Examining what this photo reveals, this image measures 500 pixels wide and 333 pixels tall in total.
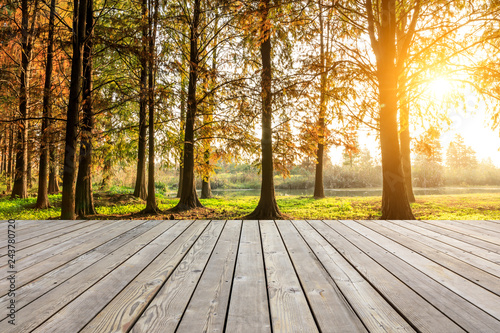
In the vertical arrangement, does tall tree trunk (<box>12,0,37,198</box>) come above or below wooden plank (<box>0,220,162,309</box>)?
above

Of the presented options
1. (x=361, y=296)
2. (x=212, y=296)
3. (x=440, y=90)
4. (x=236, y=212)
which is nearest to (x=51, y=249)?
(x=212, y=296)

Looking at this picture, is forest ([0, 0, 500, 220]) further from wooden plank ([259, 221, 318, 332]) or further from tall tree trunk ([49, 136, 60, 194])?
wooden plank ([259, 221, 318, 332])

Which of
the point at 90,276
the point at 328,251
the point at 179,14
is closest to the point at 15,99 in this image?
the point at 179,14

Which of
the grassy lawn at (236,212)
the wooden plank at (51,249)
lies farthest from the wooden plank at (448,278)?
the grassy lawn at (236,212)

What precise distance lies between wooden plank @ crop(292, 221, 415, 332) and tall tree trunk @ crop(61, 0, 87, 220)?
19.3ft

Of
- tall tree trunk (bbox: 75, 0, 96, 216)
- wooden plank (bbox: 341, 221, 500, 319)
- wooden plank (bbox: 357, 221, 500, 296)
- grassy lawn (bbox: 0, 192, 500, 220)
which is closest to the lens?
wooden plank (bbox: 341, 221, 500, 319)

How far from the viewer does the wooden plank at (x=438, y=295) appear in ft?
4.45

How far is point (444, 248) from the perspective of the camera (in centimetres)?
258

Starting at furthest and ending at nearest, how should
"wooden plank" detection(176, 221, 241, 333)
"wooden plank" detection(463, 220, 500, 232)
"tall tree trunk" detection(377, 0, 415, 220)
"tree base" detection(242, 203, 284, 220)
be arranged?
"tree base" detection(242, 203, 284, 220), "tall tree trunk" detection(377, 0, 415, 220), "wooden plank" detection(463, 220, 500, 232), "wooden plank" detection(176, 221, 241, 333)

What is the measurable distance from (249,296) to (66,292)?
1056mm

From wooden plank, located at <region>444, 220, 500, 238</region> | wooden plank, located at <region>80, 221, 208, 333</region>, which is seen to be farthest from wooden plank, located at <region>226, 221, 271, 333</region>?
wooden plank, located at <region>444, 220, 500, 238</region>

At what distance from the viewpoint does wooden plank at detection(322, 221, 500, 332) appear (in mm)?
1355

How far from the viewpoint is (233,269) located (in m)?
2.00

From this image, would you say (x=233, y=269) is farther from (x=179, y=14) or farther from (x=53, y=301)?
(x=179, y=14)
